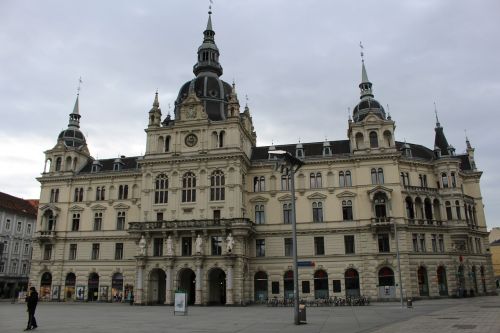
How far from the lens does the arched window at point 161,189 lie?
203 feet

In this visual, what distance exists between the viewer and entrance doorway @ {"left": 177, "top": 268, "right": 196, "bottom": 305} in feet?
195

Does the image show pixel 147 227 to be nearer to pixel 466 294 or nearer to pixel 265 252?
pixel 265 252

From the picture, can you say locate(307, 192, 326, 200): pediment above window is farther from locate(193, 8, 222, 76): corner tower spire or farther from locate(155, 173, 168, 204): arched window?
locate(193, 8, 222, 76): corner tower spire

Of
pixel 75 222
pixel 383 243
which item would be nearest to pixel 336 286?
pixel 383 243

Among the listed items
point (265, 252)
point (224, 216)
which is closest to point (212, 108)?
point (224, 216)

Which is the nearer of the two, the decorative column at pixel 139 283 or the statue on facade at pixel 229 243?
the statue on facade at pixel 229 243

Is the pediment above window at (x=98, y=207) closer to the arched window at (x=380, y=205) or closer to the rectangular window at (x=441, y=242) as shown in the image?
the arched window at (x=380, y=205)

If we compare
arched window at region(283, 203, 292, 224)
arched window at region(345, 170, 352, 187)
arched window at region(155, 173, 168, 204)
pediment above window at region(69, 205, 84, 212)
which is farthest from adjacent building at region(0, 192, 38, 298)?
arched window at region(345, 170, 352, 187)

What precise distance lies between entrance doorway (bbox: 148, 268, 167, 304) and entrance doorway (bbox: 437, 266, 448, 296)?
36.8 meters

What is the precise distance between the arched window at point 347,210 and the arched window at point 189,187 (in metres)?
20.3

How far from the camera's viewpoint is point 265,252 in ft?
200

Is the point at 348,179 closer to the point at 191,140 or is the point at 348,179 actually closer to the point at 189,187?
the point at 189,187

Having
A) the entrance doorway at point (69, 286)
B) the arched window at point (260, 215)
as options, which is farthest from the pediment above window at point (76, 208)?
the arched window at point (260, 215)

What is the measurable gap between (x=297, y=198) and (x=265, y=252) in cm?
867
